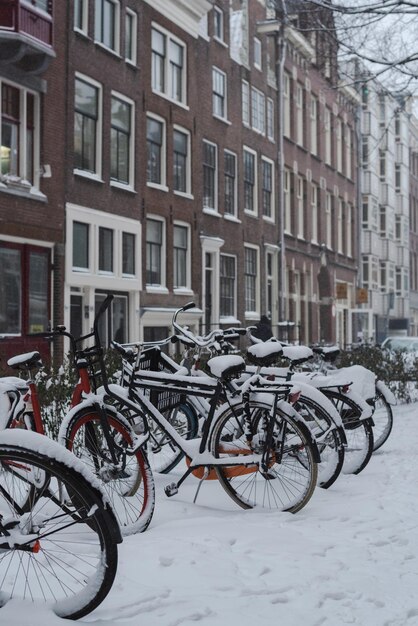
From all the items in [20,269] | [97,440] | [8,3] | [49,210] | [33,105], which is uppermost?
[8,3]

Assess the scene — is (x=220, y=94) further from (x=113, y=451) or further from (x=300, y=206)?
A: (x=113, y=451)

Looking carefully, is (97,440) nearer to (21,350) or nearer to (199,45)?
(21,350)

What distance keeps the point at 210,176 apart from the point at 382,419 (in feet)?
65.8

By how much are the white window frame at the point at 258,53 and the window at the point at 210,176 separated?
5845mm

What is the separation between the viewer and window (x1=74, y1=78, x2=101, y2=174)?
20562 mm

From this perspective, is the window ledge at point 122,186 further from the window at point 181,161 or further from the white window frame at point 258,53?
the white window frame at point 258,53

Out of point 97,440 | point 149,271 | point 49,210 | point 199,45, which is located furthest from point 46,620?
point 199,45

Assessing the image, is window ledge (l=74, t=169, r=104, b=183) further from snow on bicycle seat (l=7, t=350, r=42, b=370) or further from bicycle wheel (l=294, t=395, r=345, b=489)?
snow on bicycle seat (l=7, t=350, r=42, b=370)

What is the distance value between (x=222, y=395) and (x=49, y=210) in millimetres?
14115

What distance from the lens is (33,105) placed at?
62.5 feet

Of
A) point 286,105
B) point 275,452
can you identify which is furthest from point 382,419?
point 286,105

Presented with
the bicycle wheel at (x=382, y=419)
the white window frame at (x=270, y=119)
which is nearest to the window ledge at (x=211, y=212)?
the white window frame at (x=270, y=119)

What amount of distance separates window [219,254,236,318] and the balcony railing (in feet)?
36.9

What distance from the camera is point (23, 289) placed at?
1861cm
